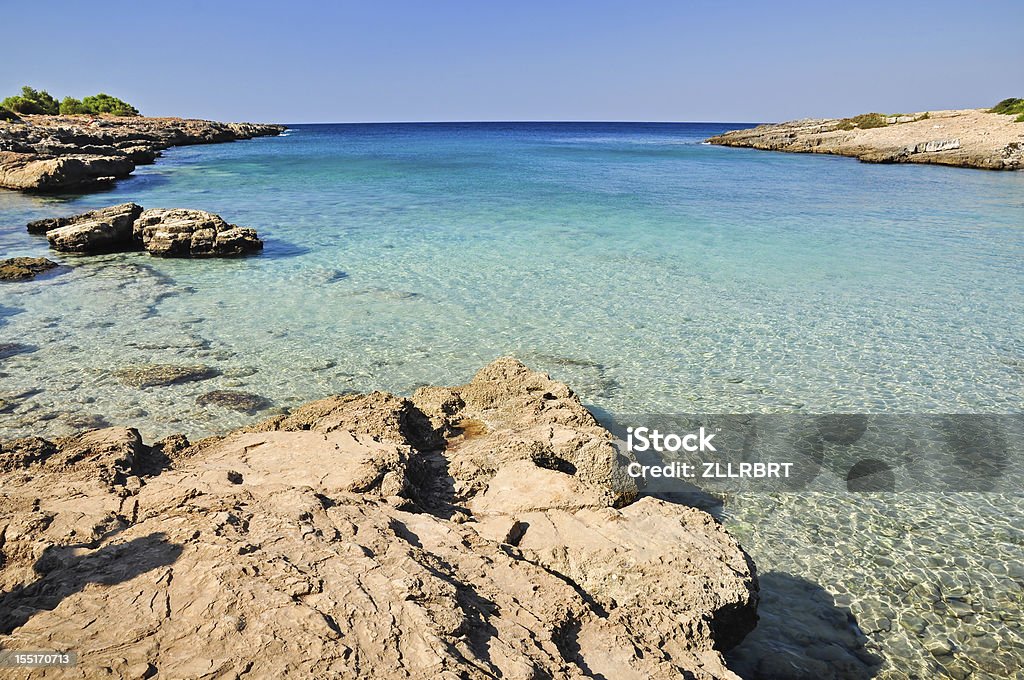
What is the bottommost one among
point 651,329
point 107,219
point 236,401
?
point 236,401

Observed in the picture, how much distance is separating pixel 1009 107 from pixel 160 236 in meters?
65.9

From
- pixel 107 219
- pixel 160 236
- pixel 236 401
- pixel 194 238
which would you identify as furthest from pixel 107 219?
pixel 236 401

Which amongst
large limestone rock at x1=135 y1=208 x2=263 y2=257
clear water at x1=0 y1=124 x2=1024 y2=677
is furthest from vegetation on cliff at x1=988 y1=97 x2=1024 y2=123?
large limestone rock at x1=135 y1=208 x2=263 y2=257

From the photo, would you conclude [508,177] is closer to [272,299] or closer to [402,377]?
[272,299]

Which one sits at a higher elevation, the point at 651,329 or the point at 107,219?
the point at 107,219

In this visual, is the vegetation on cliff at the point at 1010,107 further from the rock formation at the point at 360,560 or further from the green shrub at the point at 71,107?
the green shrub at the point at 71,107

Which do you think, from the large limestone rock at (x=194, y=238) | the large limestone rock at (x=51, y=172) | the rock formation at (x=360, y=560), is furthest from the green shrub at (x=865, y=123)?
the rock formation at (x=360, y=560)

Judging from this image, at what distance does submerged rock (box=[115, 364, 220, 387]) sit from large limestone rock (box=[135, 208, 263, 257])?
8144 millimetres

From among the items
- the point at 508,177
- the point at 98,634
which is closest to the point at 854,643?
the point at 98,634

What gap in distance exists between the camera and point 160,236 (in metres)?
17.1

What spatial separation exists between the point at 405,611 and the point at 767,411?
249 inches

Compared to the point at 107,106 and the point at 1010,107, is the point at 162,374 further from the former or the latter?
the point at 107,106

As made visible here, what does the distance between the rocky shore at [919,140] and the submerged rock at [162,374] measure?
148ft

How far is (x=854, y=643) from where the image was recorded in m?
4.89
